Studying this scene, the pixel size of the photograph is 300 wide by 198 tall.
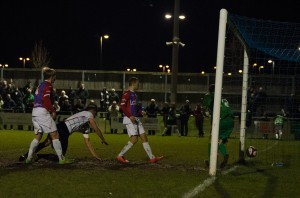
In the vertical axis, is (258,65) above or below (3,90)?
above

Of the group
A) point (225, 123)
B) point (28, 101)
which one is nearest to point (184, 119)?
point (28, 101)

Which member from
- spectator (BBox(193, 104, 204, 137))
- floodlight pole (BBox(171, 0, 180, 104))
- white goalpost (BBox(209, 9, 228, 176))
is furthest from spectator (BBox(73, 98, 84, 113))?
white goalpost (BBox(209, 9, 228, 176))

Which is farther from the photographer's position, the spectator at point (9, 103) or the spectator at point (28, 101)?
the spectator at point (9, 103)

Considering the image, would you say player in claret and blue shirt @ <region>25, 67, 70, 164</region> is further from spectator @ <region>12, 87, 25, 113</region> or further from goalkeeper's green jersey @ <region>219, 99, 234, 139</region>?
spectator @ <region>12, 87, 25, 113</region>

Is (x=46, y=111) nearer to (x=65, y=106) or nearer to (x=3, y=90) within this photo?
(x=65, y=106)

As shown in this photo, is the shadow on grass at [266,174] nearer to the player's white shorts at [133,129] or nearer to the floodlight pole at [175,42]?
the player's white shorts at [133,129]

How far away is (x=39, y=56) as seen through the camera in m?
65.6

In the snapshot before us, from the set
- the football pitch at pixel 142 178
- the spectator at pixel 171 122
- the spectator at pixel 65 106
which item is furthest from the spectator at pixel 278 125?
the spectator at pixel 65 106

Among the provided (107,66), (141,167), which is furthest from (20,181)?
(107,66)

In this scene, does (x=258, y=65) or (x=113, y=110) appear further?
(x=113, y=110)

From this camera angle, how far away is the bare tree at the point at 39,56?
65.2 m

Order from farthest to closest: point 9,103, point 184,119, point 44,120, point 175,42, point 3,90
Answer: point 3,90
point 9,103
point 175,42
point 184,119
point 44,120

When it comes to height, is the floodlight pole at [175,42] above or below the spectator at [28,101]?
above

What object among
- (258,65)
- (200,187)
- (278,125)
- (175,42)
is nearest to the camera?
(200,187)
